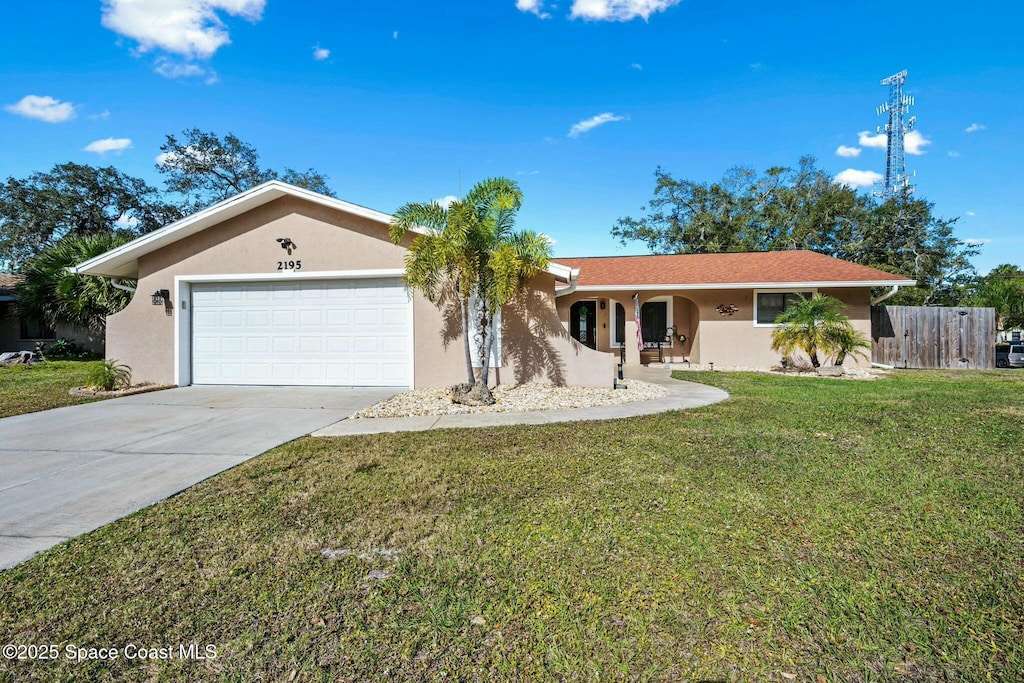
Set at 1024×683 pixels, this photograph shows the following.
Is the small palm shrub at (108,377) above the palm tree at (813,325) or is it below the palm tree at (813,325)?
below

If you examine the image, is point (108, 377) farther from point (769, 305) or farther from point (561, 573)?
point (769, 305)

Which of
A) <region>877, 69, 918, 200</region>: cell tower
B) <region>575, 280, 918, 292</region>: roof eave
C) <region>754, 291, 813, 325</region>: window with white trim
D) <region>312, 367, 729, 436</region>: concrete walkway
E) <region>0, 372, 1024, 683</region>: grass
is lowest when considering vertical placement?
<region>0, 372, 1024, 683</region>: grass

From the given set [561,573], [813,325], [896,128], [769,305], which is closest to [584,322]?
[769,305]

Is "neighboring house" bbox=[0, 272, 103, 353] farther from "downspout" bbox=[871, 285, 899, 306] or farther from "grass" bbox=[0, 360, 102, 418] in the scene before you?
"downspout" bbox=[871, 285, 899, 306]

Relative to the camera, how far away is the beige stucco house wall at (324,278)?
10.1 metres

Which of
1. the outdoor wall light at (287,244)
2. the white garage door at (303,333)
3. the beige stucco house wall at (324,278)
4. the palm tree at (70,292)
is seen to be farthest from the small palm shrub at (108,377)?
the palm tree at (70,292)

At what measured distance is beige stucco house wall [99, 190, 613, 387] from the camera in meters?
10.1

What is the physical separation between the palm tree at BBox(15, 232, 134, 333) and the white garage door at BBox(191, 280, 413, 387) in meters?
7.11

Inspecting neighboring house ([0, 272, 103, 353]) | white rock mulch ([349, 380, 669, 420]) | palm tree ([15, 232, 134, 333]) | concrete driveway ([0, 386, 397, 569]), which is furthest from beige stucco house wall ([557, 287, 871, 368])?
neighboring house ([0, 272, 103, 353])

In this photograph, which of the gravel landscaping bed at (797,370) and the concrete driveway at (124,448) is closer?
the concrete driveway at (124,448)

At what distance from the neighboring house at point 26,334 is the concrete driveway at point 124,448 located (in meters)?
13.1

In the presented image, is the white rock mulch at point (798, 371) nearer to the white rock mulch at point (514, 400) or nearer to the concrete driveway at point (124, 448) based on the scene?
the white rock mulch at point (514, 400)

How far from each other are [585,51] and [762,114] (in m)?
10.4

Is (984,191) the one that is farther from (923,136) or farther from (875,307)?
(875,307)
